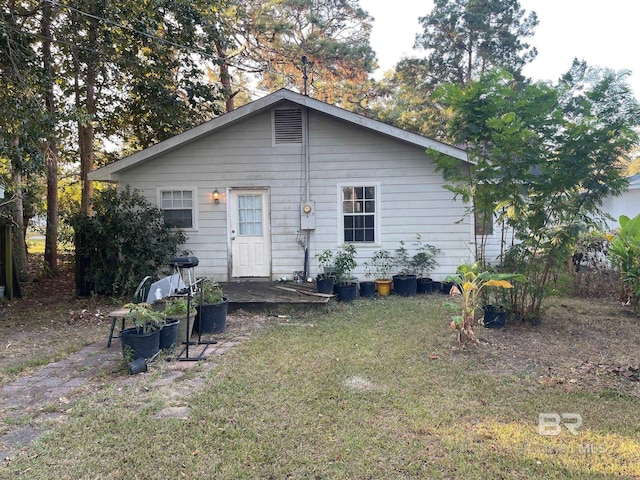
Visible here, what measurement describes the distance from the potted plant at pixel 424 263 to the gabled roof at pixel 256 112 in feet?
6.52

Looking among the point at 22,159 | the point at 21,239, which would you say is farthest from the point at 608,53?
the point at 21,239

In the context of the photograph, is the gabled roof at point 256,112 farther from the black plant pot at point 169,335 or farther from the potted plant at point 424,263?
the black plant pot at point 169,335

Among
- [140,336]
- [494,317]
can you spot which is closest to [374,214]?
[494,317]

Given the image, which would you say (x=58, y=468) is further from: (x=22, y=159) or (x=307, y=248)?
(x=307, y=248)

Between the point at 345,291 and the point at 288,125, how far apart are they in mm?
3576

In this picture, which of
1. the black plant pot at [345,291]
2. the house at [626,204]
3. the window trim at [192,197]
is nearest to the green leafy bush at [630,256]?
the black plant pot at [345,291]

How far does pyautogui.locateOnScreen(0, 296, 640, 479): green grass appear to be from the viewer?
243 centimetres

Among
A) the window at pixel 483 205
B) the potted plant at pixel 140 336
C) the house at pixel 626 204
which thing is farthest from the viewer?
the house at pixel 626 204

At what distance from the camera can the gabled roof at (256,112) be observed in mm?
7891

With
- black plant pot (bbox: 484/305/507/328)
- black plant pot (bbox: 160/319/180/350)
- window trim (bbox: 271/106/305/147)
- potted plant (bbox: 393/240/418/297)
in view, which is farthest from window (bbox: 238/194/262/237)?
black plant pot (bbox: 484/305/507/328)

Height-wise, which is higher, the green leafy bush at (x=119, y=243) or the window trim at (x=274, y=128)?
the window trim at (x=274, y=128)

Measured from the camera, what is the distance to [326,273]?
7980 millimetres

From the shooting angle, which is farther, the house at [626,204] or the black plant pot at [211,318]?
the house at [626,204]

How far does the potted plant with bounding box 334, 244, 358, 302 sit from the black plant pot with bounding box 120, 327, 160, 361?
159 inches
